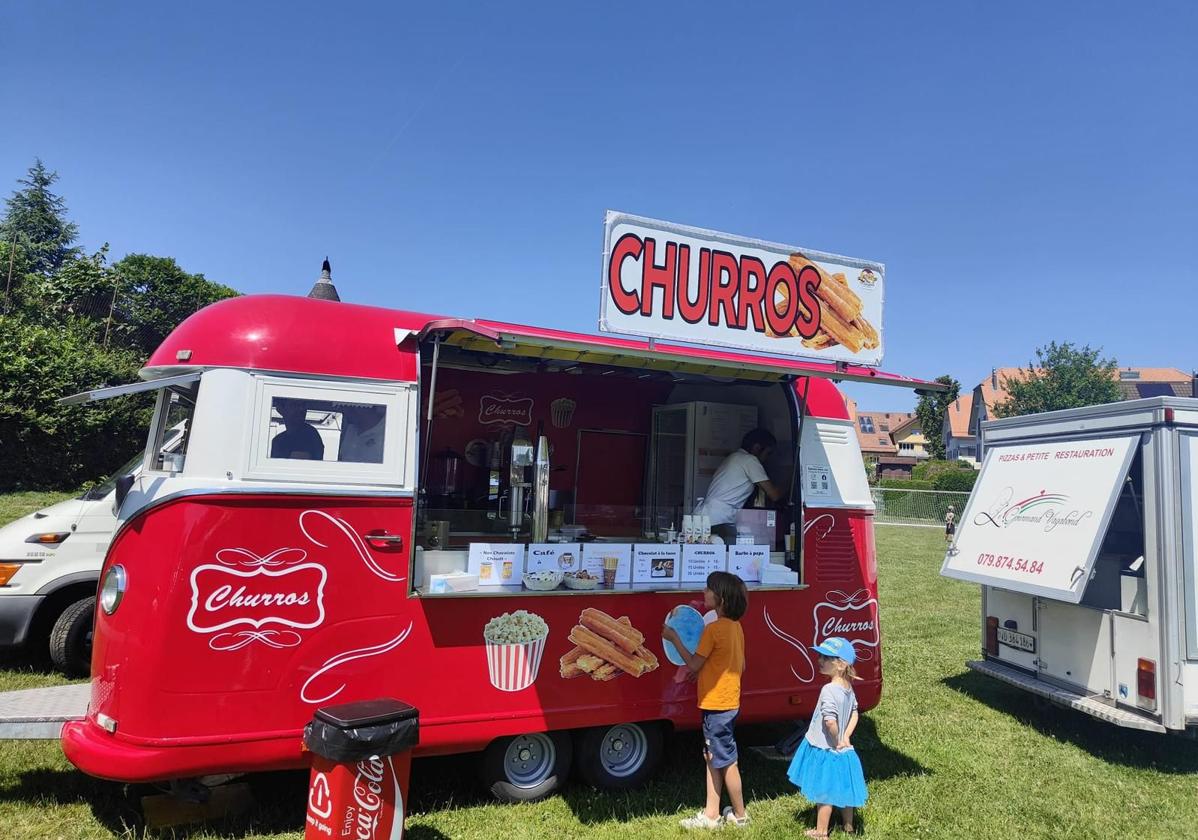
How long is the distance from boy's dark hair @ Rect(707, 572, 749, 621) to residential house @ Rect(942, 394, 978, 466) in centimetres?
6589

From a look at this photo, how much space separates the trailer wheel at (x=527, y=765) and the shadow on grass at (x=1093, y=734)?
14.7 feet

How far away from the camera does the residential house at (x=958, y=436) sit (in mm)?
64688

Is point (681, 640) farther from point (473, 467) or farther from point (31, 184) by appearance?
point (31, 184)

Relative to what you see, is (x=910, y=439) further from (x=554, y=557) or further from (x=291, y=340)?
(x=291, y=340)

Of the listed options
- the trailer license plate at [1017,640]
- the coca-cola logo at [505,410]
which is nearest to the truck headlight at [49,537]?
the coca-cola logo at [505,410]

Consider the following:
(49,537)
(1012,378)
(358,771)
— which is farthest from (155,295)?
(1012,378)

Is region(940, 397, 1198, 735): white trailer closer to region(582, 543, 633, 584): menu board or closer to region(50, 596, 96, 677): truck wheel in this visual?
region(582, 543, 633, 584): menu board

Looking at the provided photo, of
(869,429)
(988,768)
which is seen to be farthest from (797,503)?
(869,429)

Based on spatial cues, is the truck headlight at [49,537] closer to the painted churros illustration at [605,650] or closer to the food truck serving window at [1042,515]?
the painted churros illustration at [605,650]

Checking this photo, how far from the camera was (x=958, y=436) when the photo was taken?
2542 inches

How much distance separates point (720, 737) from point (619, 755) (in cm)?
84

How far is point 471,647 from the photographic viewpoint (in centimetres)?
421

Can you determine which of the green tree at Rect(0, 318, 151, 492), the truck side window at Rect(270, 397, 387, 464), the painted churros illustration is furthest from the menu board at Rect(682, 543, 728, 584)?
the green tree at Rect(0, 318, 151, 492)

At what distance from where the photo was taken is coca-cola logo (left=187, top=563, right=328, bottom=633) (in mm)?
3625
